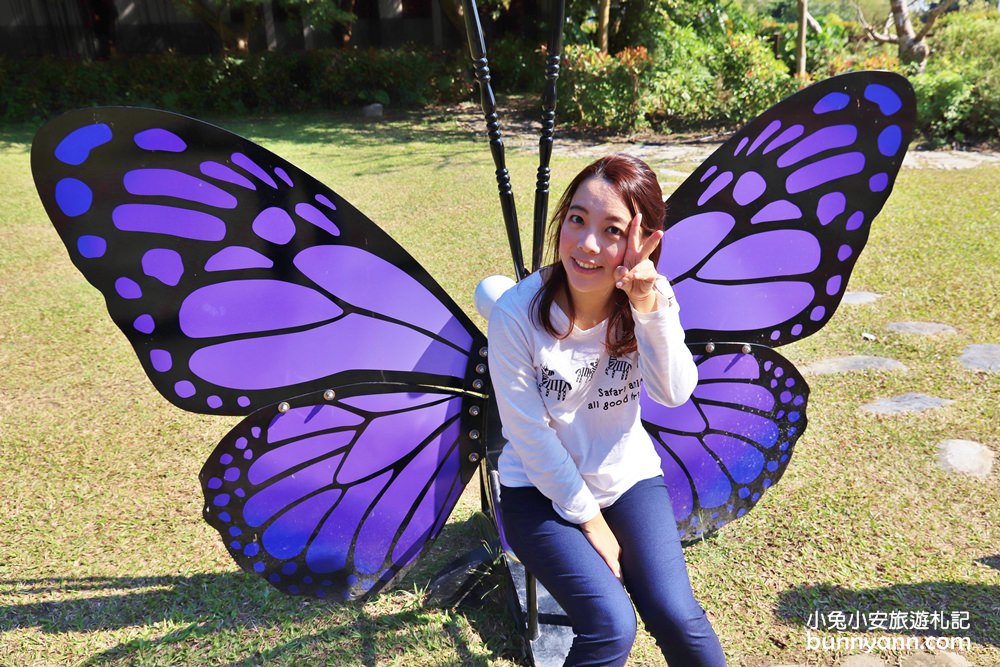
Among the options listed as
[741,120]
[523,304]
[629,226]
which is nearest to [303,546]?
[523,304]

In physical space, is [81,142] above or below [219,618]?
above

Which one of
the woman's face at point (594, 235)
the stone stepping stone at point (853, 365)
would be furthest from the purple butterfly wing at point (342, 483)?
the stone stepping stone at point (853, 365)

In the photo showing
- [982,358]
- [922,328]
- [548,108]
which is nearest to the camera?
[548,108]

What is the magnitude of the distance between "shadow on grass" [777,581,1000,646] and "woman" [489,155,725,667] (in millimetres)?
734

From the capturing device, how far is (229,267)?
4.84 feet

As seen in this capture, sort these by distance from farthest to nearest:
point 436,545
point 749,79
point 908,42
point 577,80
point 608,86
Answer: point 908,42 → point 577,80 → point 608,86 → point 749,79 → point 436,545

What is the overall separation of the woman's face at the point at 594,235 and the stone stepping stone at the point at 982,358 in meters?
2.57

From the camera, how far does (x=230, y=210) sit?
1.44 m

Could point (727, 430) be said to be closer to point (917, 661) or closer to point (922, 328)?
point (917, 661)

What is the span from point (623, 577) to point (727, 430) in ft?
2.07

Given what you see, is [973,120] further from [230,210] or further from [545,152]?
[230,210]

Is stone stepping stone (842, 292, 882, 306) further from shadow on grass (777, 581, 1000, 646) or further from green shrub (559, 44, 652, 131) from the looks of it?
green shrub (559, 44, 652, 131)

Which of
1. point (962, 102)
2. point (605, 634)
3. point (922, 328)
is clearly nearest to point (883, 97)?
point (605, 634)

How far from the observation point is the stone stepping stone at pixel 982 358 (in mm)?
3189
